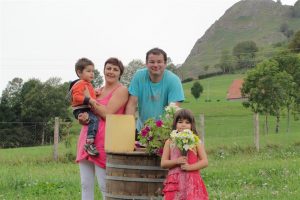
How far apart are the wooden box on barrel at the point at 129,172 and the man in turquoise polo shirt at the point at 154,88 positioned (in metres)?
0.40

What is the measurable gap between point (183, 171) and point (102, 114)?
114 centimetres

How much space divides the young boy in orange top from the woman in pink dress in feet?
0.17

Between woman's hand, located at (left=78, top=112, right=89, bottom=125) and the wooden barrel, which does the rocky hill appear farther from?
the wooden barrel

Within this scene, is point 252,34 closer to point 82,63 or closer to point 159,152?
point 82,63

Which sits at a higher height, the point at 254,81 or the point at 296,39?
the point at 296,39

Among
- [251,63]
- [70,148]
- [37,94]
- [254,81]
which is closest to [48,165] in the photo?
[70,148]

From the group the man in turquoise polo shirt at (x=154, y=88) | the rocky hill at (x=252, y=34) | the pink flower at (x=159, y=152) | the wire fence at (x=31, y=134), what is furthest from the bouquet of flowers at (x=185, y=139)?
the rocky hill at (x=252, y=34)

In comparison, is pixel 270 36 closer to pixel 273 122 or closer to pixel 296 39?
pixel 296 39

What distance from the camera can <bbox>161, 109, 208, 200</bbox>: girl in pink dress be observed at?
207 inches

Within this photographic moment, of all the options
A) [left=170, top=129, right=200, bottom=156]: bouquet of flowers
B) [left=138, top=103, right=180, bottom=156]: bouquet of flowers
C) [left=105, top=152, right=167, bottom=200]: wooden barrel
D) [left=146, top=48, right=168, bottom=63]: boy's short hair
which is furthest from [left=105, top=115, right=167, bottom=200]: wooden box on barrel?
[left=146, top=48, right=168, bottom=63]: boy's short hair

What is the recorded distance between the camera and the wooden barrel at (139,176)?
5.44m

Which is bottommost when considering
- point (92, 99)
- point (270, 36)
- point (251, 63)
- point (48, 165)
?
point (48, 165)

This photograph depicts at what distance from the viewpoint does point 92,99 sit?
590cm

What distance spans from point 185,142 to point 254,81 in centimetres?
3144
